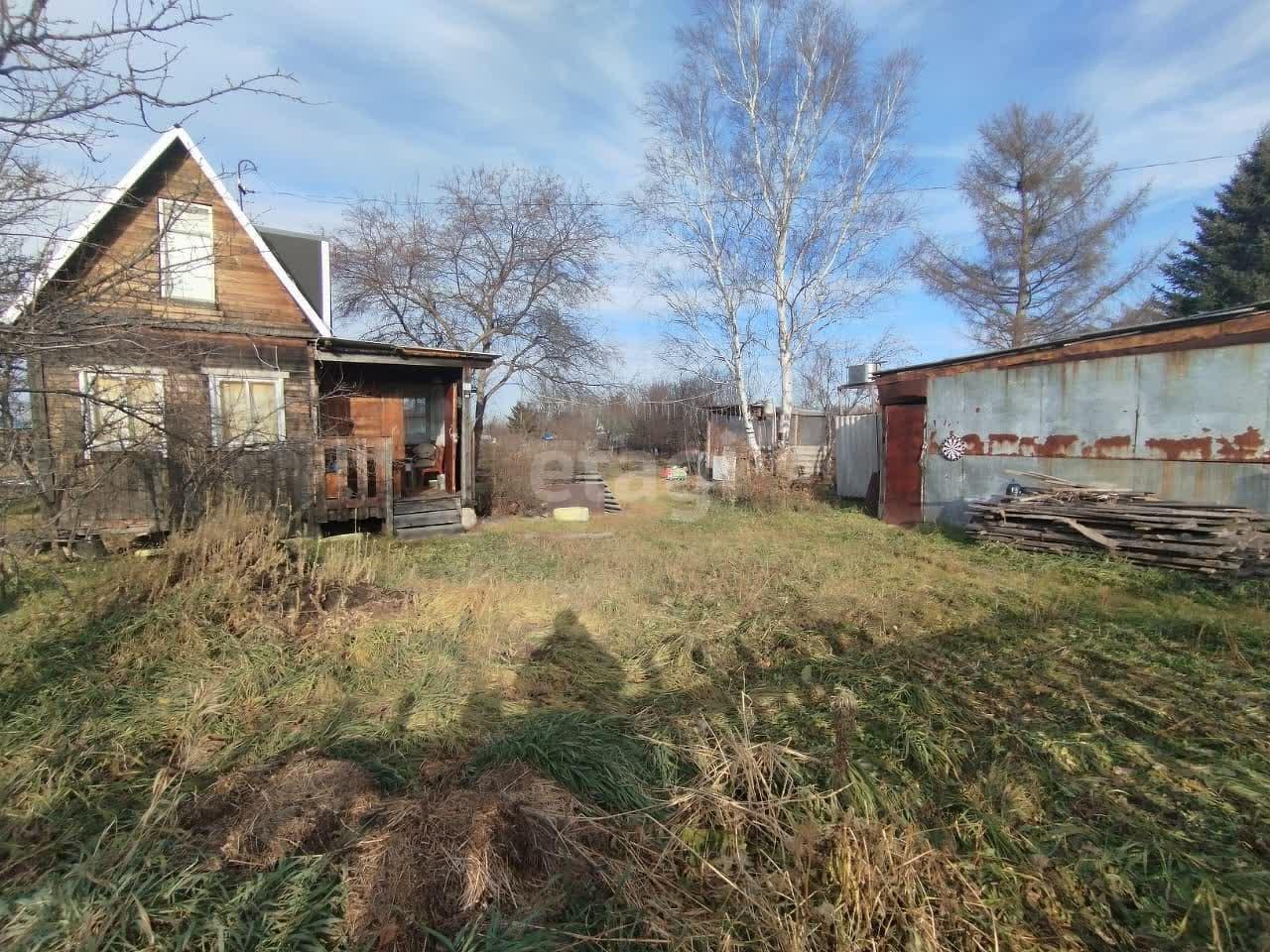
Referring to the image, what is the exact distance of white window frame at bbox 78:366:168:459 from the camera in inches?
157

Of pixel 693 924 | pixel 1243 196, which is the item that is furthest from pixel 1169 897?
pixel 1243 196

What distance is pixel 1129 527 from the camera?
24.5 feet

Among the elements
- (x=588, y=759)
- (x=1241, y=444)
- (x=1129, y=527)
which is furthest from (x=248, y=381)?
(x=1241, y=444)

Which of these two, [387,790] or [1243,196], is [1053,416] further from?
[1243,196]

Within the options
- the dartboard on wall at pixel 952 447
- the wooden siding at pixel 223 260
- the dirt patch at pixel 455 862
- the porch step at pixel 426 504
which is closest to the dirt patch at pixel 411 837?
the dirt patch at pixel 455 862

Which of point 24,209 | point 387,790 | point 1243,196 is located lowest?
point 387,790

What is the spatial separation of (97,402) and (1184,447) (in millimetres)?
10994

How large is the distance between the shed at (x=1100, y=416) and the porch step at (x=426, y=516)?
8.40m

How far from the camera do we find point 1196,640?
4.79 meters

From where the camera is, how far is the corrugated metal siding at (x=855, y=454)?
1431 centimetres

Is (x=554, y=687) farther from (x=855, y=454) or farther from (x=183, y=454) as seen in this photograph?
(x=855, y=454)

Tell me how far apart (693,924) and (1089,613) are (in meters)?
5.31

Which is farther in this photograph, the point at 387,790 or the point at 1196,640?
the point at 1196,640

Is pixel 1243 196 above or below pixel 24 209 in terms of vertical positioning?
above
